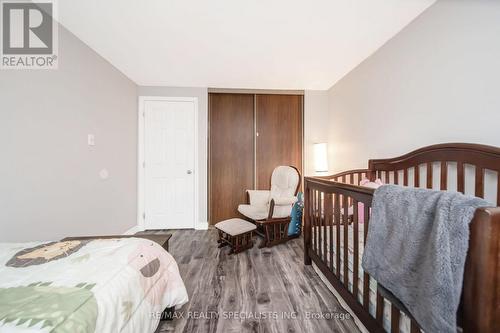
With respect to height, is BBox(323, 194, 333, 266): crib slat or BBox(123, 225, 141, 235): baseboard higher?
BBox(323, 194, 333, 266): crib slat

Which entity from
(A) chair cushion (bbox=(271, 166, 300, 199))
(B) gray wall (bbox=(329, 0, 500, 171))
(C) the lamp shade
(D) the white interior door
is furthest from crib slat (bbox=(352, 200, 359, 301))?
(D) the white interior door

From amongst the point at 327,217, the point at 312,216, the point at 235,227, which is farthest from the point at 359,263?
the point at 235,227

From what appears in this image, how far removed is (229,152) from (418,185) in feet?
8.25

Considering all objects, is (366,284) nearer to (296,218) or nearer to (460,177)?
(460,177)

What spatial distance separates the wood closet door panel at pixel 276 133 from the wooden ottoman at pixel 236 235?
3.49 ft

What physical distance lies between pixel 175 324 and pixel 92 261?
782mm

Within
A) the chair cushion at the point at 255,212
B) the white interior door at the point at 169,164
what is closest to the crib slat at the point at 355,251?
the chair cushion at the point at 255,212

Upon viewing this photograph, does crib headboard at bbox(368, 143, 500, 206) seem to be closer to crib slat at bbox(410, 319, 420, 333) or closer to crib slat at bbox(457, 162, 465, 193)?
crib slat at bbox(457, 162, 465, 193)

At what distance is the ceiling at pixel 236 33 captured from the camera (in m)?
1.62

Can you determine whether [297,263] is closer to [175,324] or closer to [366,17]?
[175,324]

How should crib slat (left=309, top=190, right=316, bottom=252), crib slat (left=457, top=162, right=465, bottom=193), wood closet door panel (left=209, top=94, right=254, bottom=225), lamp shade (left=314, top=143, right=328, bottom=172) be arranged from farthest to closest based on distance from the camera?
1. wood closet door panel (left=209, top=94, right=254, bottom=225)
2. lamp shade (left=314, top=143, right=328, bottom=172)
3. crib slat (left=309, top=190, right=316, bottom=252)
4. crib slat (left=457, top=162, right=465, bottom=193)

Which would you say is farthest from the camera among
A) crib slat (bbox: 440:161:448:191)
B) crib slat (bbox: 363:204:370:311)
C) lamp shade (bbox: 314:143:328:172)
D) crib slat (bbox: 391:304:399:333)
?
lamp shade (bbox: 314:143:328:172)

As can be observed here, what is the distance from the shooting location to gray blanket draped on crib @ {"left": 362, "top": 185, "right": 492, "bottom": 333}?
63 cm

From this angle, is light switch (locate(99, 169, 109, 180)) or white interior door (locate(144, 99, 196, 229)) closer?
light switch (locate(99, 169, 109, 180))
